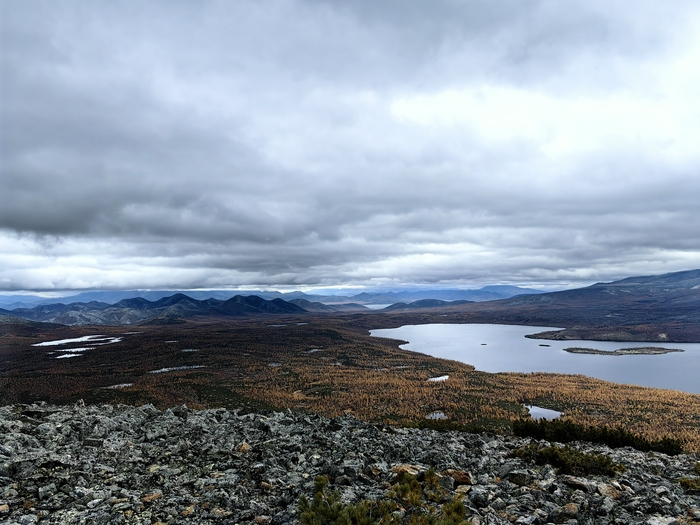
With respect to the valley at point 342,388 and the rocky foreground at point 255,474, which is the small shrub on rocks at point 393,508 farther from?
the valley at point 342,388

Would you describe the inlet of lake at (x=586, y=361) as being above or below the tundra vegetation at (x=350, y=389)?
below

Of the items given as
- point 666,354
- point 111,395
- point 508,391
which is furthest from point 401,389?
point 666,354

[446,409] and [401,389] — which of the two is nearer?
[446,409]

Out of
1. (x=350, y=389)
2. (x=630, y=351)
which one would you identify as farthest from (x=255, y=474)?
(x=630, y=351)

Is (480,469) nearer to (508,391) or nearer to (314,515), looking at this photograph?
(314,515)

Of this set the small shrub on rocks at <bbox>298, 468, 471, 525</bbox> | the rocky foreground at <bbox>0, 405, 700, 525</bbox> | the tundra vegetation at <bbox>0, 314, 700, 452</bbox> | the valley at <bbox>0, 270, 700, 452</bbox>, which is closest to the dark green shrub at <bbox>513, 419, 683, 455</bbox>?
the tundra vegetation at <bbox>0, 314, 700, 452</bbox>

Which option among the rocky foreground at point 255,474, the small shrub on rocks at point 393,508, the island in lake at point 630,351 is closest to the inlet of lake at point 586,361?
the island in lake at point 630,351
